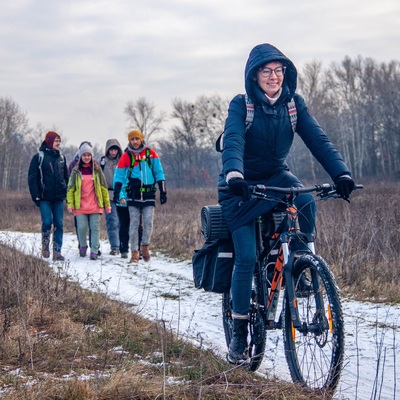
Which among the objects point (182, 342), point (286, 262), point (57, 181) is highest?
point (57, 181)

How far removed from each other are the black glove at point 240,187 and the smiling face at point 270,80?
2.53 feet

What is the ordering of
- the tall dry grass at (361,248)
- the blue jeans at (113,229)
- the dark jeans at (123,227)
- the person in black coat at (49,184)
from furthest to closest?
the blue jeans at (113,229), the dark jeans at (123,227), the person in black coat at (49,184), the tall dry grass at (361,248)

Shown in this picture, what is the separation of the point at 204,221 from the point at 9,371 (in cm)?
166

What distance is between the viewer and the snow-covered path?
3.92 m

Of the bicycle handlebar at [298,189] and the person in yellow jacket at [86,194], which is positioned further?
the person in yellow jacket at [86,194]

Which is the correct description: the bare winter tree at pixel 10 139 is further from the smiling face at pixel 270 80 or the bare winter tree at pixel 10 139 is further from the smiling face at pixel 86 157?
the smiling face at pixel 270 80

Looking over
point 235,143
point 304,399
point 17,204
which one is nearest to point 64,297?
point 235,143

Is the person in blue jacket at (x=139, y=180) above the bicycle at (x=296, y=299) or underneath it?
above

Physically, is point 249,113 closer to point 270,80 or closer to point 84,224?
point 270,80

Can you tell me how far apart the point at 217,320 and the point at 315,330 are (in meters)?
2.65

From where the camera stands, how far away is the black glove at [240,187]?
3.60 metres

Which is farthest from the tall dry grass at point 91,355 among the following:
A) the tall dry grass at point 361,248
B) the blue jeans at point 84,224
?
the blue jeans at point 84,224

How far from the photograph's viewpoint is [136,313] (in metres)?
5.56

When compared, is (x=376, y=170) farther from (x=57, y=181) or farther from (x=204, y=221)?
(x=204, y=221)
